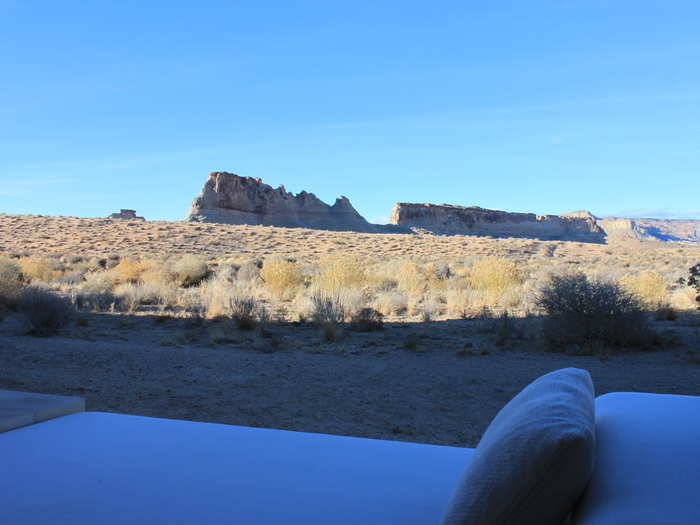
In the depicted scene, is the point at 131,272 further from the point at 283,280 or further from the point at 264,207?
the point at 264,207

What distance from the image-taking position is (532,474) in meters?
1.29

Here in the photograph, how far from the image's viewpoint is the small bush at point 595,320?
33.2 ft

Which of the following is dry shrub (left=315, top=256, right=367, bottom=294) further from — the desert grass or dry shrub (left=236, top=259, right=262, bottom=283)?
dry shrub (left=236, top=259, right=262, bottom=283)

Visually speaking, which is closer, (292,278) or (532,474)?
(532,474)

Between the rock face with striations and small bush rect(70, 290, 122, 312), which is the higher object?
the rock face with striations

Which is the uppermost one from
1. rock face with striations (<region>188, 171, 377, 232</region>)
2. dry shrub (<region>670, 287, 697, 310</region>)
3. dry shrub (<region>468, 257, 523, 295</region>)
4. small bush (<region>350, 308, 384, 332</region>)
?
rock face with striations (<region>188, 171, 377, 232</region>)

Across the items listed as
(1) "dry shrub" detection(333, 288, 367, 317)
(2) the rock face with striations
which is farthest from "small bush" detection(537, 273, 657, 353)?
(2) the rock face with striations

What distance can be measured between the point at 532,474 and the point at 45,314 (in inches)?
456

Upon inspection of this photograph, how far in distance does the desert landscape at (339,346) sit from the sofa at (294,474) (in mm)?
3024

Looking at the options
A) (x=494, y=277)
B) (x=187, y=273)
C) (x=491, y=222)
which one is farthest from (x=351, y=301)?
(x=491, y=222)

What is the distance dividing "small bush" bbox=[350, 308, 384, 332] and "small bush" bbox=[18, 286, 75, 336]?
18.4 feet

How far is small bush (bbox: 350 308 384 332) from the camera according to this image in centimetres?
1204

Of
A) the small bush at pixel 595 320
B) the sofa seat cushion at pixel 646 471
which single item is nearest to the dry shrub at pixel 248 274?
the small bush at pixel 595 320

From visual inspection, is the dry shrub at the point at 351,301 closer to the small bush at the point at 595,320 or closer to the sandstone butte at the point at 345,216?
the small bush at the point at 595,320
